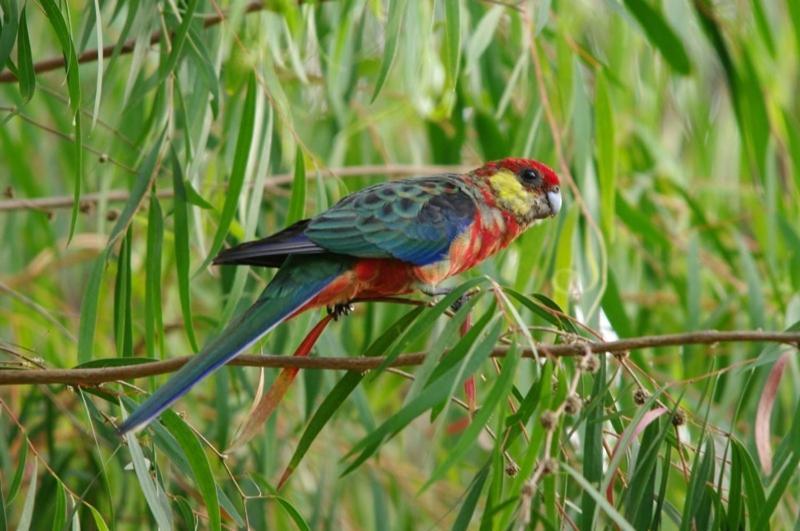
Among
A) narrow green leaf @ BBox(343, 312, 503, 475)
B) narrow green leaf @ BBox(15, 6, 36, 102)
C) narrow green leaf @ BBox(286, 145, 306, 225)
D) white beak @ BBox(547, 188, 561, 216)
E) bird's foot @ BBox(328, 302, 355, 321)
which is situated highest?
narrow green leaf @ BBox(15, 6, 36, 102)

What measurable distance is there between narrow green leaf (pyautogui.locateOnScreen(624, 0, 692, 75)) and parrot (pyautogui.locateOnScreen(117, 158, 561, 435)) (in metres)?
0.53

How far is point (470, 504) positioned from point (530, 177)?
1.16 meters

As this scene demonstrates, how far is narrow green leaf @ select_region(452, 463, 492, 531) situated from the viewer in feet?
7.00

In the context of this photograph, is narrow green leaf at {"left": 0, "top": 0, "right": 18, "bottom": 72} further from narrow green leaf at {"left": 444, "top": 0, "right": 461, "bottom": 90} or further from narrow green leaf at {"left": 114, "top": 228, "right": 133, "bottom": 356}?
narrow green leaf at {"left": 444, "top": 0, "right": 461, "bottom": 90}

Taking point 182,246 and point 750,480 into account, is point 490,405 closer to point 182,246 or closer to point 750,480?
point 750,480

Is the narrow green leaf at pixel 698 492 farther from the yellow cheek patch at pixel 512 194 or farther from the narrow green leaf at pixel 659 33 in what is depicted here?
the narrow green leaf at pixel 659 33

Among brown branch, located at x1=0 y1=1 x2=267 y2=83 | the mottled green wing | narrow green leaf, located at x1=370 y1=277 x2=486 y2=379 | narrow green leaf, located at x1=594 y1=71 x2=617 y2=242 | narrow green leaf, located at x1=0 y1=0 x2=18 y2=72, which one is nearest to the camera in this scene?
narrow green leaf, located at x1=370 y1=277 x2=486 y2=379

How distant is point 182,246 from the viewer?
264cm

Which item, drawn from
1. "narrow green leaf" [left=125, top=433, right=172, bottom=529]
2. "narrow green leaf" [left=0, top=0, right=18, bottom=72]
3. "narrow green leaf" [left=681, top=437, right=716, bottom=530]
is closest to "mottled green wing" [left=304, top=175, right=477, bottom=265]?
"narrow green leaf" [left=125, top=433, right=172, bottom=529]

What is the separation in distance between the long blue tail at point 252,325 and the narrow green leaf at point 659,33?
121 centimetres

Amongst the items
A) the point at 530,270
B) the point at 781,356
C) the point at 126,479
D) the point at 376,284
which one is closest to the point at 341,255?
the point at 376,284

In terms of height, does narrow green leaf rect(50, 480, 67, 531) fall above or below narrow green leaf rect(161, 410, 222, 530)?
below

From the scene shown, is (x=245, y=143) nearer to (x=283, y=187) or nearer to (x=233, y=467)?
(x=283, y=187)

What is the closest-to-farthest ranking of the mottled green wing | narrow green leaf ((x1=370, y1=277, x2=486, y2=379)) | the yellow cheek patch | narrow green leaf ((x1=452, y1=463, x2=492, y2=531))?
1. narrow green leaf ((x1=370, y1=277, x2=486, y2=379))
2. narrow green leaf ((x1=452, y1=463, x2=492, y2=531))
3. the mottled green wing
4. the yellow cheek patch
